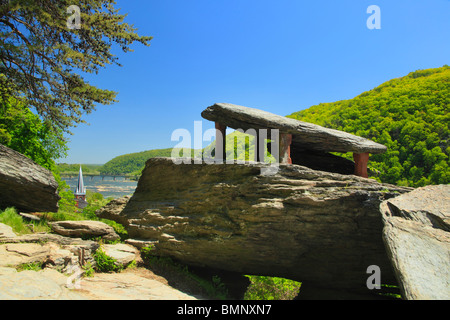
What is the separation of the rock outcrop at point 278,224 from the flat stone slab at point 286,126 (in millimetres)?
2297

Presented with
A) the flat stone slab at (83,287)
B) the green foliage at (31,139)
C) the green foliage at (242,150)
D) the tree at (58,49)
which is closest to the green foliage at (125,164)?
the green foliage at (242,150)

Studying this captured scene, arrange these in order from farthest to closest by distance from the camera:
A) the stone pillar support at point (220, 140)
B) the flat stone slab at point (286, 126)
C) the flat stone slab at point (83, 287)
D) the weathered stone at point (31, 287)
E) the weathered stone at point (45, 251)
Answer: the stone pillar support at point (220, 140), the flat stone slab at point (286, 126), the weathered stone at point (45, 251), the flat stone slab at point (83, 287), the weathered stone at point (31, 287)

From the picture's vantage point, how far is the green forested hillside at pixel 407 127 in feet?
131

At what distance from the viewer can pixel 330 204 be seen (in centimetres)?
707

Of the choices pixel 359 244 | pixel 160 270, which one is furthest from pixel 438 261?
pixel 160 270

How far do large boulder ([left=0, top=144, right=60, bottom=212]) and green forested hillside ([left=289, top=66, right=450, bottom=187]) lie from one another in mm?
36653

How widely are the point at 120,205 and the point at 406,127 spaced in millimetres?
53817

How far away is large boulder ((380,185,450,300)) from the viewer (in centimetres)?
404

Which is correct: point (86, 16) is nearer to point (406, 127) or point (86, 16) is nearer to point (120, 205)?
point (120, 205)

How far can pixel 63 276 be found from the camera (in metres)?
6.04

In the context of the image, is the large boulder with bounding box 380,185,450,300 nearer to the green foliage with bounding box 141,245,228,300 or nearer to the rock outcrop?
the rock outcrop

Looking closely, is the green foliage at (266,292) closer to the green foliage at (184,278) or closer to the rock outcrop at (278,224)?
the green foliage at (184,278)

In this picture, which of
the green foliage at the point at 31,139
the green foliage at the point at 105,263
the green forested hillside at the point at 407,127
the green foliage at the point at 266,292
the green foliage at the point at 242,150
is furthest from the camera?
the green forested hillside at the point at 407,127
